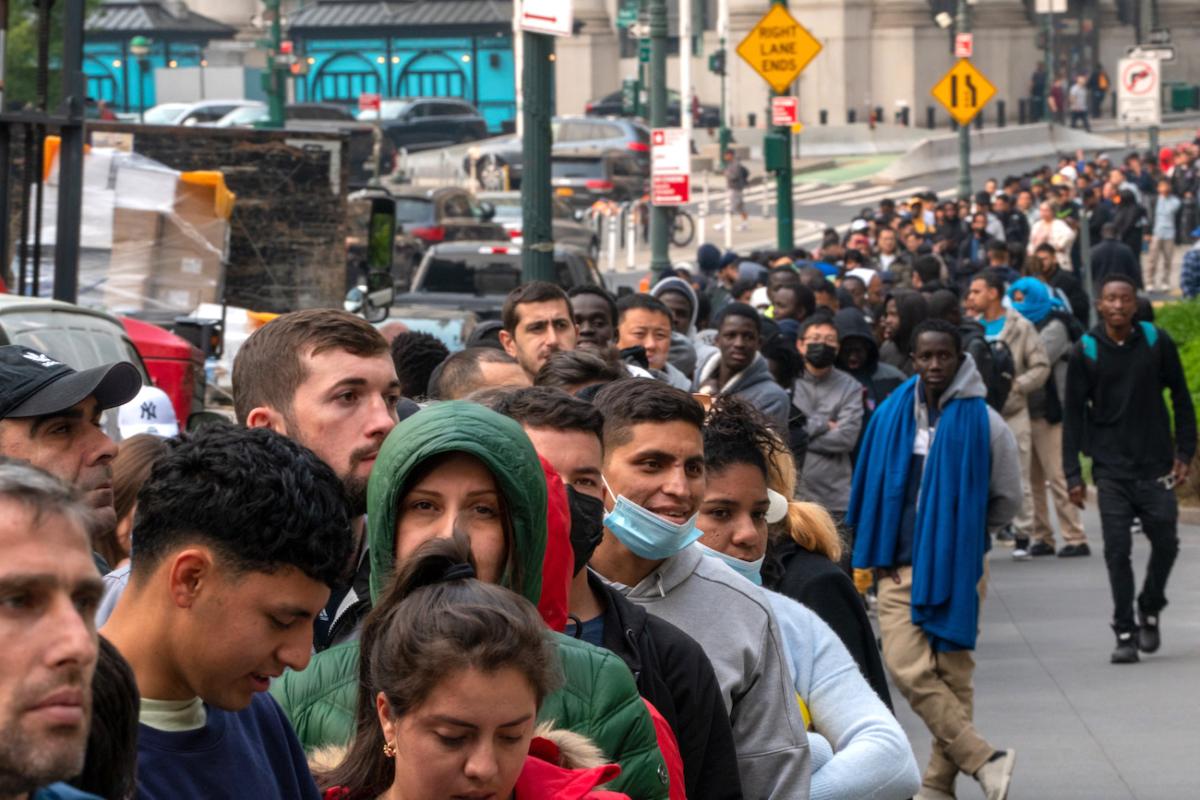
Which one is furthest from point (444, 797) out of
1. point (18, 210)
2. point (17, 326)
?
point (18, 210)

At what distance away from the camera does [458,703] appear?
10.7ft

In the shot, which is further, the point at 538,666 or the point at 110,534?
the point at 110,534

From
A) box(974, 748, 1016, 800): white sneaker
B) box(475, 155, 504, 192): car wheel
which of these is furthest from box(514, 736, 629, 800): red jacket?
box(475, 155, 504, 192): car wheel

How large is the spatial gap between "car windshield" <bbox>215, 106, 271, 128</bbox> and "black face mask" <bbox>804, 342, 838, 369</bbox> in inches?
1703

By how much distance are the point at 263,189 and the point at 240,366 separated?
13.2 metres

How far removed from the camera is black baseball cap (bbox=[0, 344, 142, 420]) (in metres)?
4.80

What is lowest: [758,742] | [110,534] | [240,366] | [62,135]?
[758,742]

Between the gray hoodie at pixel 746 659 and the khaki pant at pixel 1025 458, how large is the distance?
35.9 feet

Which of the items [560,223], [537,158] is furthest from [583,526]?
[560,223]

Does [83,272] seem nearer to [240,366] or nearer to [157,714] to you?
[240,366]

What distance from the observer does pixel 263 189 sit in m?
17.7

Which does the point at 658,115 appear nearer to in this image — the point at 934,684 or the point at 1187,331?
the point at 1187,331

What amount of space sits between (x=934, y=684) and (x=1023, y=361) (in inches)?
263

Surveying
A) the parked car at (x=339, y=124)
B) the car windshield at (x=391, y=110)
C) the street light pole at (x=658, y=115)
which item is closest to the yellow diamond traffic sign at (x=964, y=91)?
the street light pole at (x=658, y=115)
